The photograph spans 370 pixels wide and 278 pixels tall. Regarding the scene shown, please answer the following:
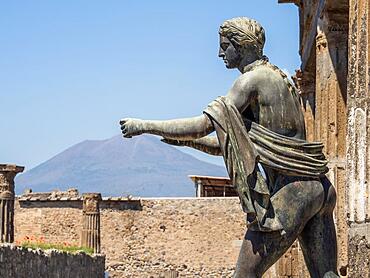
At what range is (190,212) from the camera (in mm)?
40375

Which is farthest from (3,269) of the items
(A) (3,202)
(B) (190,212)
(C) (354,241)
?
(B) (190,212)

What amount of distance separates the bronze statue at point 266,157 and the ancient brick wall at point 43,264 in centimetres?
1670

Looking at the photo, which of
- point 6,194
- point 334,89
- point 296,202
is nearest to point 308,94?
point 334,89

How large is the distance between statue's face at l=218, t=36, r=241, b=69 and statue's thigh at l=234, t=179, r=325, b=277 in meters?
0.73

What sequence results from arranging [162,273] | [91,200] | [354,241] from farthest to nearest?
[162,273] → [91,200] → [354,241]

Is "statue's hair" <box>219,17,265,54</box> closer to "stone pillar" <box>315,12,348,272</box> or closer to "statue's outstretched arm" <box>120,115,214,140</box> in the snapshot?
"statue's outstretched arm" <box>120,115,214,140</box>

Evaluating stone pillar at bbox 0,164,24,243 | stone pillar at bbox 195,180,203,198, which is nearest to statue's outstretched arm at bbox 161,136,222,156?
stone pillar at bbox 0,164,24,243

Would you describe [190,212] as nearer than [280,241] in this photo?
No

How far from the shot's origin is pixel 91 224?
1470 inches

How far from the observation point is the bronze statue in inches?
228

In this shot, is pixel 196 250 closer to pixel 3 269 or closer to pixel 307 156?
pixel 3 269

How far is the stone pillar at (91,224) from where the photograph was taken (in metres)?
37.3

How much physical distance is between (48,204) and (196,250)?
6.06 m

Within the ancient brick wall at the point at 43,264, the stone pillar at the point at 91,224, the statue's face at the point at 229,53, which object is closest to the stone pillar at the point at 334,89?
the statue's face at the point at 229,53
